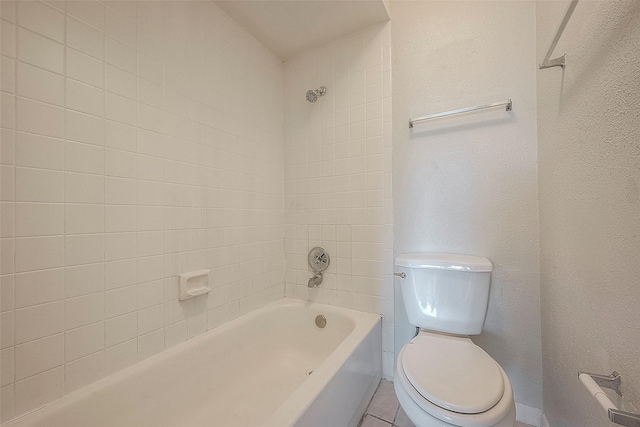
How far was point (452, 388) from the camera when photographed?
0.87 meters

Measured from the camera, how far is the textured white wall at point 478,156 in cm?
127

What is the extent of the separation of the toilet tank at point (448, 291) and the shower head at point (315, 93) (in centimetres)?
123

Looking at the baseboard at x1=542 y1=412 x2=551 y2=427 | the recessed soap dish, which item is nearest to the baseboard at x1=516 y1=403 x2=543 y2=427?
the baseboard at x1=542 y1=412 x2=551 y2=427

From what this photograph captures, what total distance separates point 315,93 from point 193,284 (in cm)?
142

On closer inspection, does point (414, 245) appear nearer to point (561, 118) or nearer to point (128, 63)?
point (561, 118)

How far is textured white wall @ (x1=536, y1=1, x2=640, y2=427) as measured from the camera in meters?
0.61

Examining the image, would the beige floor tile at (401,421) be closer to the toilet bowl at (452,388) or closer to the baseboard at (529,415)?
the toilet bowl at (452,388)

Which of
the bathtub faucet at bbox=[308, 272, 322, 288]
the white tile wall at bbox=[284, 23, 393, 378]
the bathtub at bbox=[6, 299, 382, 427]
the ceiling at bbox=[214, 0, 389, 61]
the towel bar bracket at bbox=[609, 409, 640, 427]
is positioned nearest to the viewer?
the towel bar bracket at bbox=[609, 409, 640, 427]

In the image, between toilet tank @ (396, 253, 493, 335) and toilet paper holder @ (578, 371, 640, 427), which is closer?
toilet paper holder @ (578, 371, 640, 427)

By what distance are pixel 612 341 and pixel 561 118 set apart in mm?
790

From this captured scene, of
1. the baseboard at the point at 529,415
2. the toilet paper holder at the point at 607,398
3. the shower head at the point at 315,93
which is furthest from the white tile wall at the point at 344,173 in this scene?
the toilet paper holder at the point at 607,398

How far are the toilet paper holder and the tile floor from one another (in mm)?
891

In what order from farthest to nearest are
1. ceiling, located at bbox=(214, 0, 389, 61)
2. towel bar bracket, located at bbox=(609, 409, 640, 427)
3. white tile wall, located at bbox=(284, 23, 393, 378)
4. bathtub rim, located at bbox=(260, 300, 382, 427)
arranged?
white tile wall, located at bbox=(284, 23, 393, 378)
ceiling, located at bbox=(214, 0, 389, 61)
bathtub rim, located at bbox=(260, 300, 382, 427)
towel bar bracket, located at bbox=(609, 409, 640, 427)

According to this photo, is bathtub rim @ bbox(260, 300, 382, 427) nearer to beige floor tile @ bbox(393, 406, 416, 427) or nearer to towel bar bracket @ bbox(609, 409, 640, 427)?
beige floor tile @ bbox(393, 406, 416, 427)
